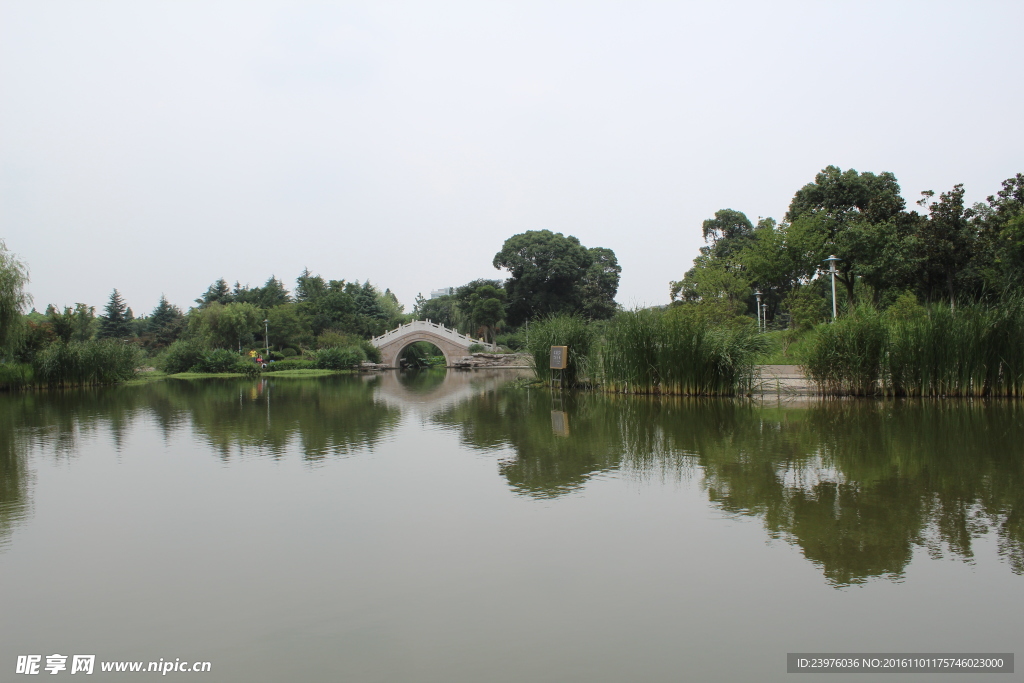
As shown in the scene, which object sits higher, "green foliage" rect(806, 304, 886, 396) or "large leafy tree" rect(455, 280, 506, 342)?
"large leafy tree" rect(455, 280, 506, 342)

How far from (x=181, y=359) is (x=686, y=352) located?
27259 millimetres

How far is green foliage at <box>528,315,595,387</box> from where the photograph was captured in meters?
15.3

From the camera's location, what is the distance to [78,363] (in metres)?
22.0

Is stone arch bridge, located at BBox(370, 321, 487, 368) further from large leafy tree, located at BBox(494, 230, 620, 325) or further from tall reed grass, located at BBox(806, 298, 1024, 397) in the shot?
tall reed grass, located at BBox(806, 298, 1024, 397)

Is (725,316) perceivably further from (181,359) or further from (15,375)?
(181,359)

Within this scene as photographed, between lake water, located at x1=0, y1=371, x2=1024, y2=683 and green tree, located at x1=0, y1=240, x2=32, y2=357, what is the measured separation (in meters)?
13.4

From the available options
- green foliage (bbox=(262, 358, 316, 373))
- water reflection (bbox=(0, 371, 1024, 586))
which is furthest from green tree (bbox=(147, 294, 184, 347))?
water reflection (bbox=(0, 371, 1024, 586))

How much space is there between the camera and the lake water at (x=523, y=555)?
111 inches

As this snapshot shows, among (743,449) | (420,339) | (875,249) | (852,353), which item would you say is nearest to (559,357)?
(852,353)

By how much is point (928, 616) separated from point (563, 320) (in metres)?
13.0

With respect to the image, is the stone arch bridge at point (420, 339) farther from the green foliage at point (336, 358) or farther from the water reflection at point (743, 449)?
the water reflection at point (743, 449)

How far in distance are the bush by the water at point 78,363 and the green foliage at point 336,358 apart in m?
11.7

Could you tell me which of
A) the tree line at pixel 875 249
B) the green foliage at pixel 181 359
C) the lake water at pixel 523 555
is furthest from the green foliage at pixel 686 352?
the green foliage at pixel 181 359

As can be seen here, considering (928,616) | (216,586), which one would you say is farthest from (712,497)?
(216,586)
